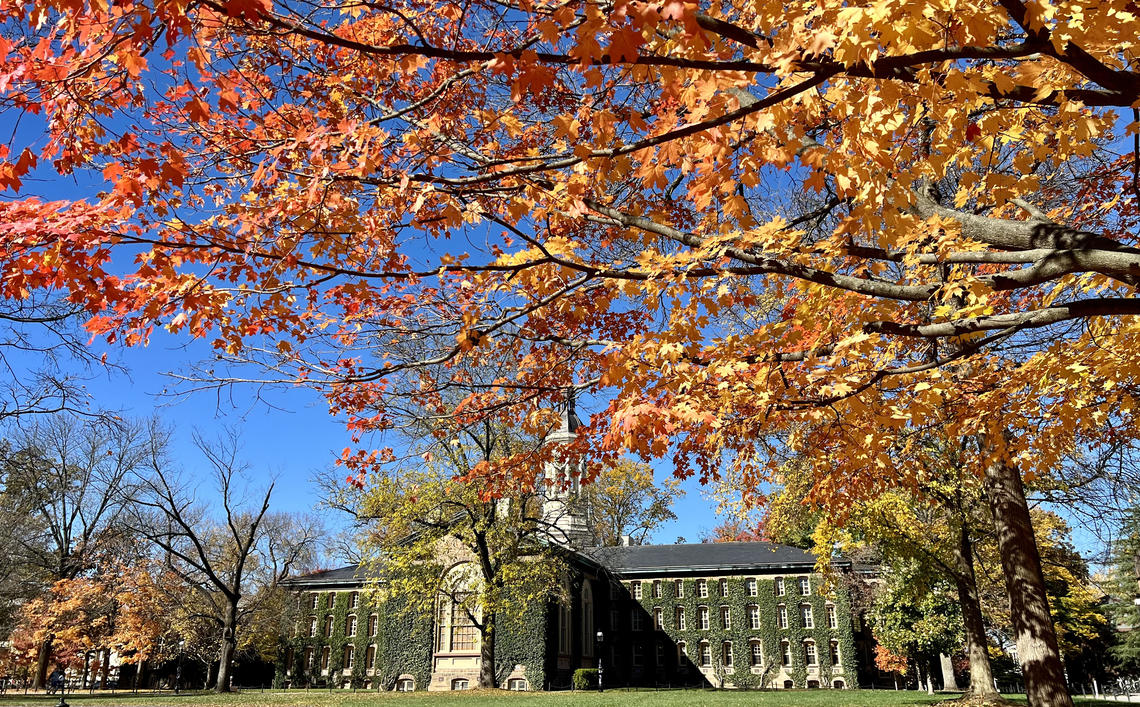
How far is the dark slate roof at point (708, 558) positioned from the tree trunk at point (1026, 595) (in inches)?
1200

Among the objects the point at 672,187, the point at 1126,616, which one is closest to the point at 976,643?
the point at 672,187

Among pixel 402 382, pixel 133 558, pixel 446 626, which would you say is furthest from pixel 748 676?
A: pixel 402 382

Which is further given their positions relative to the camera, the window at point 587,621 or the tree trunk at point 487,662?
the window at point 587,621

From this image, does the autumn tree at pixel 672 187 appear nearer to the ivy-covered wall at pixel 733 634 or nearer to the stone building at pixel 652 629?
the stone building at pixel 652 629

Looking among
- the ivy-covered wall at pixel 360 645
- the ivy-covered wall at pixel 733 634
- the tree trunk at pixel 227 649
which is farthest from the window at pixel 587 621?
the tree trunk at pixel 227 649

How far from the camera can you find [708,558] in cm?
4403

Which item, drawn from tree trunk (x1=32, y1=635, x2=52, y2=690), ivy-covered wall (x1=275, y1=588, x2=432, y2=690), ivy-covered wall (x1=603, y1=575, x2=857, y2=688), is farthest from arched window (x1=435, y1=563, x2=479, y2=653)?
tree trunk (x1=32, y1=635, x2=52, y2=690)

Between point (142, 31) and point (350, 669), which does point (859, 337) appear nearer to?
point (142, 31)

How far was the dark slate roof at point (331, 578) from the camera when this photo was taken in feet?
135

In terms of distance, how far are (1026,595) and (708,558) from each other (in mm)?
35509

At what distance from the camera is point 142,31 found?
2977mm

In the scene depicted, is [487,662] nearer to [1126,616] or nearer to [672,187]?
[672,187]

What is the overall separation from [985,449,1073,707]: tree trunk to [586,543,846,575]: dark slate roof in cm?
3048

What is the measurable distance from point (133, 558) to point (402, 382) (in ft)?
107
